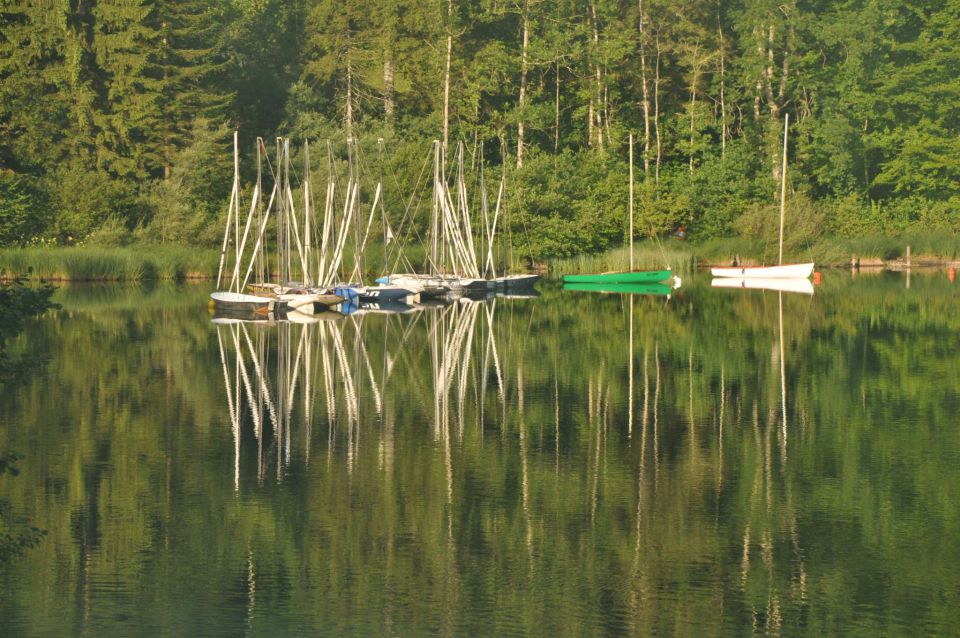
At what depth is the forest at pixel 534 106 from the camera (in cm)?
7850

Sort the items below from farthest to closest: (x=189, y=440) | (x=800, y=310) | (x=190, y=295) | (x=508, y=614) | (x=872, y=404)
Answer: (x=190, y=295) → (x=800, y=310) → (x=872, y=404) → (x=189, y=440) → (x=508, y=614)

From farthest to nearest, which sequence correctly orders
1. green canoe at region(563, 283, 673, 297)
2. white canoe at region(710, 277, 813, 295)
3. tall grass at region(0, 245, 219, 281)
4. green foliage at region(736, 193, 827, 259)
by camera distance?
green foliage at region(736, 193, 827, 259), tall grass at region(0, 245, 219, 281), white canoe at region(710, 277, 813, 295), green canoe at region(563, 283, 673, 297)

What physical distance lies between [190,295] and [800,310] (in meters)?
23.0

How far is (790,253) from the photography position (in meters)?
76.4

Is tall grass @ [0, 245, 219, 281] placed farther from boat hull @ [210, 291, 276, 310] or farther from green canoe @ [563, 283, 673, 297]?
boat hull @ [210, 291, 276, 310]

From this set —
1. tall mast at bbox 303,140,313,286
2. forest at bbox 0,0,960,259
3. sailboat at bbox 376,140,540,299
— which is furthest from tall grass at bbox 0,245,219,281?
tall mast at bbox 303,140,313,286

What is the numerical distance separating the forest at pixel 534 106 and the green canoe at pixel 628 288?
32.2ft

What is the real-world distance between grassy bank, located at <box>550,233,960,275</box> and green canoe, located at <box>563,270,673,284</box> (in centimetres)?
475

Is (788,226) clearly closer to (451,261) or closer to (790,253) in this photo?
(790,253)

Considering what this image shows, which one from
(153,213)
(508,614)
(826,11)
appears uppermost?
(826,11)

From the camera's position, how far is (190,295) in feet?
185

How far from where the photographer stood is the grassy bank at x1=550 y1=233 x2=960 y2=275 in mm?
74250

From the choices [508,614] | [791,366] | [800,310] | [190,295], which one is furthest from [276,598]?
[190,295]

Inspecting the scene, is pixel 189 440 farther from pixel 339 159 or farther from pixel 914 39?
pixel 914 39
